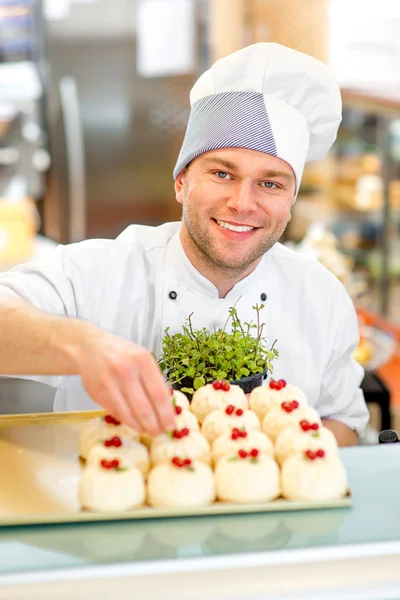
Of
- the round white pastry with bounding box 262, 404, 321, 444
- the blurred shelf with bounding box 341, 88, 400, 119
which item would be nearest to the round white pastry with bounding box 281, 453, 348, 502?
the round white pastry with bounding box 262, 404, 321, 444

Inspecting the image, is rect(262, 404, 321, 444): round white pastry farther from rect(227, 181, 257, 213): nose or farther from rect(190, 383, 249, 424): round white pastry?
rect(227, 181, 257, 213): nose

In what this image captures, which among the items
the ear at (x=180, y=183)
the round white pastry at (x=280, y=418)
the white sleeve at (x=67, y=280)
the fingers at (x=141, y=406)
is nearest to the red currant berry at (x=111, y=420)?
the fingers at (x=141, y=406)

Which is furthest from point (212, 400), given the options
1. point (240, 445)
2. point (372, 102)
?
point (372, 102)

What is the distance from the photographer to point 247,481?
3.86 ft

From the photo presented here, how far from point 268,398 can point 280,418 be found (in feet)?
0.26

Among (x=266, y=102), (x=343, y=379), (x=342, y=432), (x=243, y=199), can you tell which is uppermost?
(x=266, y=102)

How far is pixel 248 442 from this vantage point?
125cm

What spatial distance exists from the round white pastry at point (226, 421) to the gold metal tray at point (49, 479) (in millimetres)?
153

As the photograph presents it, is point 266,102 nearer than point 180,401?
No

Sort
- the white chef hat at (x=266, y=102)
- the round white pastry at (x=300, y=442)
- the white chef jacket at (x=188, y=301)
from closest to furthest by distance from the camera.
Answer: the round white pastry at (x=300, y=442)
the white chef hat at (x=266, y=102)
the white chef jacket at (x=188, y=301)

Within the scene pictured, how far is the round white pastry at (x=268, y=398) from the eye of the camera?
1398 mm

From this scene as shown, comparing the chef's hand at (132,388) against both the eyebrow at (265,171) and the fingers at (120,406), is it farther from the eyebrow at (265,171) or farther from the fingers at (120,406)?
the eyebrow at (265,171)

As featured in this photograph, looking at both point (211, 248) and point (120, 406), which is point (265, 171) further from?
point (120, 406)

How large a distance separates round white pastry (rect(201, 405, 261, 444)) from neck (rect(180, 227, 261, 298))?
600 mm
